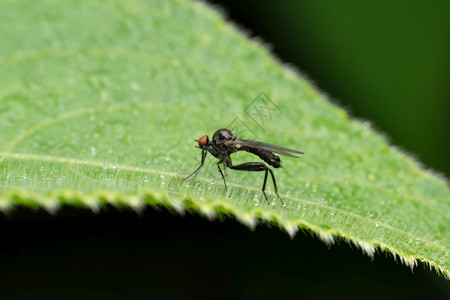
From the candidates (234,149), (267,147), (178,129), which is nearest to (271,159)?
(267,147)

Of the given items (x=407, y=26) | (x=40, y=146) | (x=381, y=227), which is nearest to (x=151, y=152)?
(x=40, y=146)

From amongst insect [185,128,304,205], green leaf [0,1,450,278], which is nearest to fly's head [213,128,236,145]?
insect [185,128,304,205]

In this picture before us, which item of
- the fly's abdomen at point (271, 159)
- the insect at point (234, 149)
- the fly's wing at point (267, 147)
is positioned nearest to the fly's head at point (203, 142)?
the insect at point (234, 149)

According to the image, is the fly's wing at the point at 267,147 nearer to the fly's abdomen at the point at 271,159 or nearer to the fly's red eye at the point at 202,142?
the fly's abdomen at the point at 271,159

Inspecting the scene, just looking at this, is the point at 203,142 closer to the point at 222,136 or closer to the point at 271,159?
the point at 222,136

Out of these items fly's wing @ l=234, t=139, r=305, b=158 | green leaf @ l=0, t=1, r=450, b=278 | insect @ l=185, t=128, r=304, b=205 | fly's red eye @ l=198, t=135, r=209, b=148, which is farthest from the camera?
fly's red eye @ l=198, t=135, r=209, b=148

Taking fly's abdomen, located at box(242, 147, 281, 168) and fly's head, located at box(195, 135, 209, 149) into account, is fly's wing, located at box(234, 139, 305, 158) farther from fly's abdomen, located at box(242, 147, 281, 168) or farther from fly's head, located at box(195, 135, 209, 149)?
fly's head, located at box(195, 135, 209, 149)

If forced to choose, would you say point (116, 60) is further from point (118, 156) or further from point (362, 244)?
point (362, 244)

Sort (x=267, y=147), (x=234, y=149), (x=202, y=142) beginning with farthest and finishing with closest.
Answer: (x=234, y=149) → (x=202, y=142) → (x=267, y=147)

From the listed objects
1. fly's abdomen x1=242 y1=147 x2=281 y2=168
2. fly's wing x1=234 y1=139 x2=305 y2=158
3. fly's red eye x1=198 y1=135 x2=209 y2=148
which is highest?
fly's wing x1=234 y1=139 x2=305 y2=158
